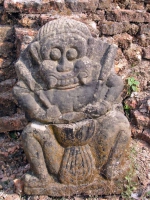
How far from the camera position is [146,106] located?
3979 millimetres

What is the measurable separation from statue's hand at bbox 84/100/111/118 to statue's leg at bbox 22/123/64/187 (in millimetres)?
420

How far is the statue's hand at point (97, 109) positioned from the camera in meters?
2.85

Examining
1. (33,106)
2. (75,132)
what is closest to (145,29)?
(75,132)

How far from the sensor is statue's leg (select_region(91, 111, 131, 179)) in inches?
115

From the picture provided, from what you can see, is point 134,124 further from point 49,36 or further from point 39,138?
point 49,36

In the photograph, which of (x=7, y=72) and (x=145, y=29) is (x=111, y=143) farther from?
(x=145, y=29)

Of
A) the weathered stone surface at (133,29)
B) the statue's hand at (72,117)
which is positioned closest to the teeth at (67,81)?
the statue's hand at (72,117)

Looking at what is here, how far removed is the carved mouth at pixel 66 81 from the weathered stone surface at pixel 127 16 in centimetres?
168

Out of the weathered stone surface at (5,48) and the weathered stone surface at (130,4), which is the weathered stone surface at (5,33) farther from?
the weathered stone surface at (130,4)

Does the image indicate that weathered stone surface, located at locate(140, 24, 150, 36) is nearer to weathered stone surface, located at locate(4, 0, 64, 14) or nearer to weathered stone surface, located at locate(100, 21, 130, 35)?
weathered stone surface, located at locate(100, 21, 130, 35)

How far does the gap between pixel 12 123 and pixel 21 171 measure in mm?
719

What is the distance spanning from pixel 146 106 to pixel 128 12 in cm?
136

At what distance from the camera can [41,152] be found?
9.68ft

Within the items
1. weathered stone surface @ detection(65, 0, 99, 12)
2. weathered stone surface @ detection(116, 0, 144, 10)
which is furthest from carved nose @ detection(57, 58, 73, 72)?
weathered stone surface @ detection(116, 0, 144, 10)
